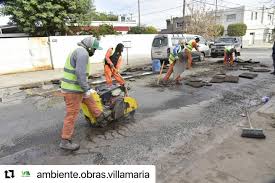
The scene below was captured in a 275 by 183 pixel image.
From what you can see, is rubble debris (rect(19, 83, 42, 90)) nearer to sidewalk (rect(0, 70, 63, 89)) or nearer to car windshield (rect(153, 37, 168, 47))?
sidewalk (rect(0, 70, 63, 89))


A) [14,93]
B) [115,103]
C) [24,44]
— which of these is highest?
[24,44]

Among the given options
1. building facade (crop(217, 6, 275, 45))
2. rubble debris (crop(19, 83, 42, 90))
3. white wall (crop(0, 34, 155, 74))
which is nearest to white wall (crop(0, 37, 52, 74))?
white wall (crop(0, 34, 155, 74))

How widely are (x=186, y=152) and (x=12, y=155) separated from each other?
2.92 metres

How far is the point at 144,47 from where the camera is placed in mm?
24938

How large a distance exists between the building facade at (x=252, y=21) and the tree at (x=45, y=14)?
36.0 metres

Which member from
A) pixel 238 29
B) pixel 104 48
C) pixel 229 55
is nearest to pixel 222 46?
pixel 229 55

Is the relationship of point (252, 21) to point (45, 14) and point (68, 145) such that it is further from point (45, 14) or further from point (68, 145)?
point (68, 145)

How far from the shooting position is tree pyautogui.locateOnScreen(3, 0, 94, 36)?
16.9 metres

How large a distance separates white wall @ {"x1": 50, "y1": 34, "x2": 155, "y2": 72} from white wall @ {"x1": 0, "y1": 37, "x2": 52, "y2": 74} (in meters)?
0.61

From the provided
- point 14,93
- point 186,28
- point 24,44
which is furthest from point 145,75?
point 186,28

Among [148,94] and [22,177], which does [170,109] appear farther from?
[22,177]

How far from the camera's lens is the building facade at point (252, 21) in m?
47.3

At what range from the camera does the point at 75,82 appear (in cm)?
438

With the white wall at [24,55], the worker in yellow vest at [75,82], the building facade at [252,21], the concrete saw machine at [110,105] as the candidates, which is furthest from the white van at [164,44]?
the building facade at [252,21]
